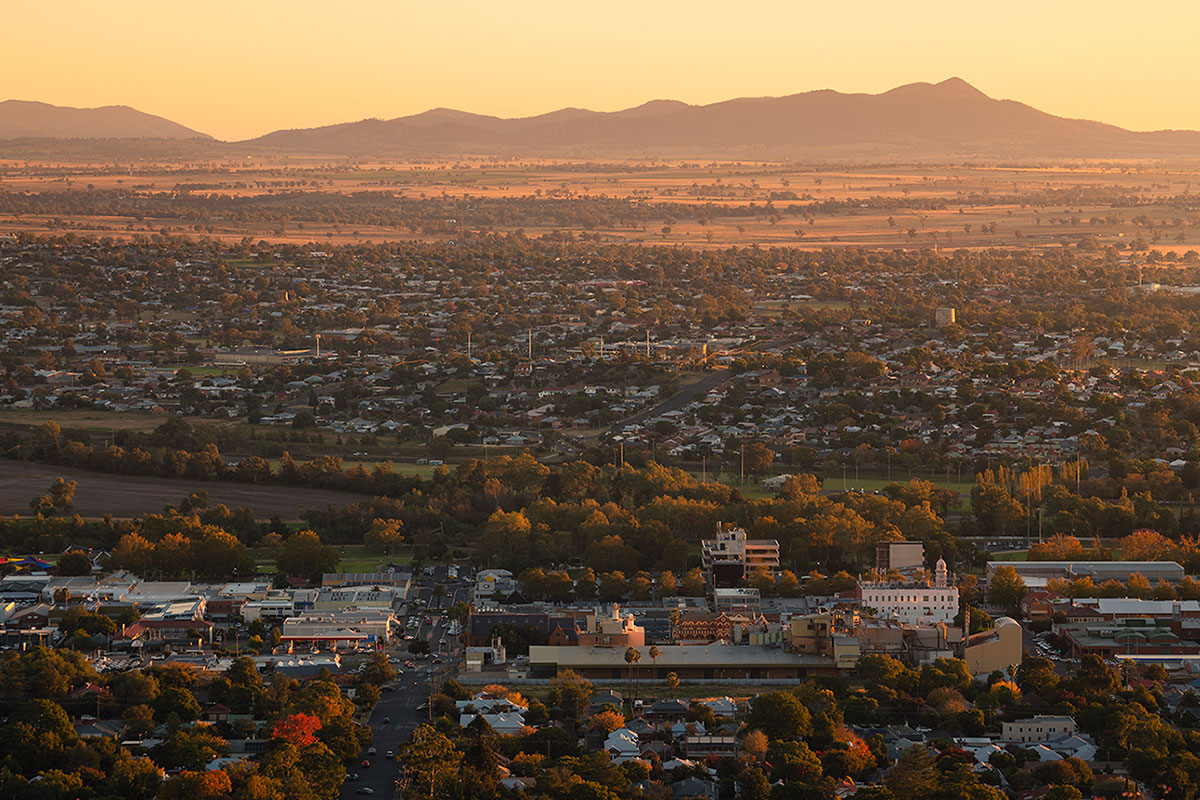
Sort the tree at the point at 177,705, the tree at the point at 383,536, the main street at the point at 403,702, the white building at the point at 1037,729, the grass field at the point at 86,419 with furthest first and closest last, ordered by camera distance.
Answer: the grass field at the point at 86,419 → the tree at the point at 383,536 → the tree at the point at 177,705 → the white building at the point at 1037,729 → the main street at the point at 403,702

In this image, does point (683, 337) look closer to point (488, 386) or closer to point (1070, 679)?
point (488, 386)

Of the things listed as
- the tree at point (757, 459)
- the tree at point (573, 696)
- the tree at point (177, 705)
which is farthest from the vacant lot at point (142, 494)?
the tree at point (573, 696)

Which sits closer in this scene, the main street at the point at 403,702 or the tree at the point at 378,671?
the main street at the point at 403,702

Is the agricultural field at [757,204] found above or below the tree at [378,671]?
below

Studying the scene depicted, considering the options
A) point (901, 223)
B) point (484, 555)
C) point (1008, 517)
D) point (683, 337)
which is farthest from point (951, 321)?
point (901, 223)

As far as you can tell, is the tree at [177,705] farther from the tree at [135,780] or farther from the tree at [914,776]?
the tree at [914,776]

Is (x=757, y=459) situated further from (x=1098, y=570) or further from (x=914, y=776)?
(x=914, y=776)
